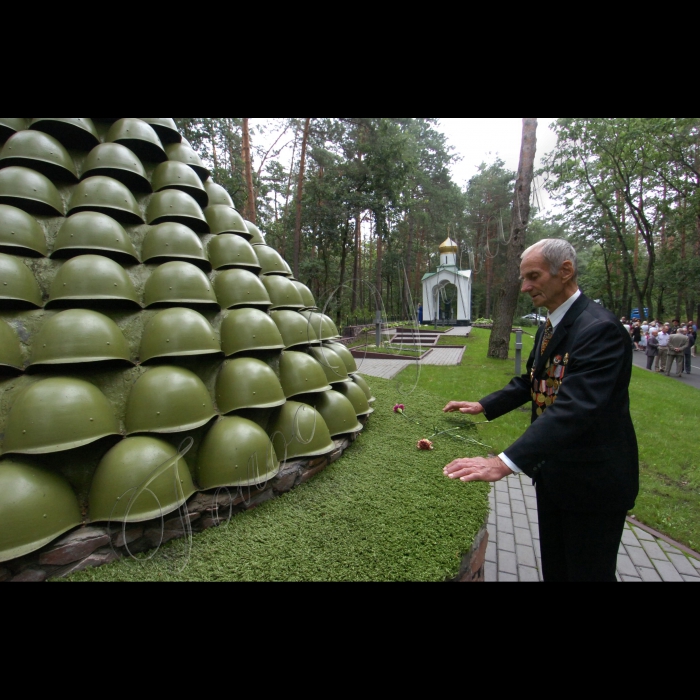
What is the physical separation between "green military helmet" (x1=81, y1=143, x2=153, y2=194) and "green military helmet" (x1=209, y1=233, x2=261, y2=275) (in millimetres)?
866

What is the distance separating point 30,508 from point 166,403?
0.90 meters

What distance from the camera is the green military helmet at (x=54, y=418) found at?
6.89 feet

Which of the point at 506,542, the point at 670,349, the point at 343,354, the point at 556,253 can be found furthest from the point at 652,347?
the point at 556,253

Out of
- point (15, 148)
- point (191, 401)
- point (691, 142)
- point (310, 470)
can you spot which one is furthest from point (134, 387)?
point (691, 142)

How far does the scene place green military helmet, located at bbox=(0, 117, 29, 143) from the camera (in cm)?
304

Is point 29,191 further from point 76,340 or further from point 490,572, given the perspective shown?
point 490,572

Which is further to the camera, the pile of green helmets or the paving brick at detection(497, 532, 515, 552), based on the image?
the paving brick at detection(497, 532, 515, 552)

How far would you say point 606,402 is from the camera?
168 cm

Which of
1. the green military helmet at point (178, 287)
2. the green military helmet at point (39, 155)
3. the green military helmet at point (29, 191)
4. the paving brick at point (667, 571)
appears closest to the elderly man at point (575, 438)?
the paving brick at point (667, 571)

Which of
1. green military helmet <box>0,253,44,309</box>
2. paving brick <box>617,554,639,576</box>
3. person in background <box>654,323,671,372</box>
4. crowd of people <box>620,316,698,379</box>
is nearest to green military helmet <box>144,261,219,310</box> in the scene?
green military helmet <box>0,253,44,309</box>

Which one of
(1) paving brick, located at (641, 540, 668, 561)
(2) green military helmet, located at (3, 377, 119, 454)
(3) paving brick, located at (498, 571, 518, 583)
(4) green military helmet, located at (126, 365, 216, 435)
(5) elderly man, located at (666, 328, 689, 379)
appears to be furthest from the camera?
(5) elderly man, located at (666, 328, 689, 379)

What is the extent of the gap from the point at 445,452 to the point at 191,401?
8.63ft

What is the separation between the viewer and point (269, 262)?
429cm

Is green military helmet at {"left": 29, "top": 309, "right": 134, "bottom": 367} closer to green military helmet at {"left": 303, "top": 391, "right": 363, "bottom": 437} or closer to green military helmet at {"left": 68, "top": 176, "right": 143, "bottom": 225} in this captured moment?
green military helmet at {"left": 68, "top": 176, "right": 143, "bottom": 225}
